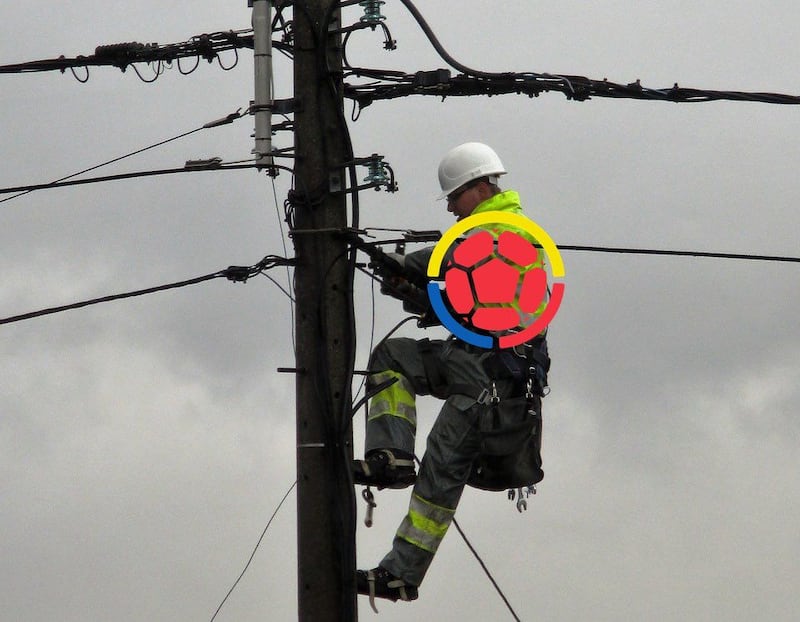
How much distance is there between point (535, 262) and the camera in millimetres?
11148

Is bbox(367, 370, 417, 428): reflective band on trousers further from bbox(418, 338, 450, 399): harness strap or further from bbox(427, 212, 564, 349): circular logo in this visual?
bbox(427, 212, 564, 349): circular logo

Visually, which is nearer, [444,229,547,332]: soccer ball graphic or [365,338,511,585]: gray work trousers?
[444,229,547,332]: soccer ball graphic

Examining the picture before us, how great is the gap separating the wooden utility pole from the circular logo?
66cm

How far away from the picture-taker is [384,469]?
11.1 meters

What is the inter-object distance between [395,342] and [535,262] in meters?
1.11

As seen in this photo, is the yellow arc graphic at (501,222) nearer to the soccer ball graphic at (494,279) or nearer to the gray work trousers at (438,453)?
the soccer ball graphic at (494,279)

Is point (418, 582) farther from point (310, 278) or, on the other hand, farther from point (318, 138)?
point (318, 138)

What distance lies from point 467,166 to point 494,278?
104 cm

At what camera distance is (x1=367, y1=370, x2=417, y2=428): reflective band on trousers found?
11320mm

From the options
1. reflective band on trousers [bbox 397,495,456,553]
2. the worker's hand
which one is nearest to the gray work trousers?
reflective band on trousers [bbox 397,495,456,553]

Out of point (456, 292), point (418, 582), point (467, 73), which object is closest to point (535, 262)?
point (456, 292)

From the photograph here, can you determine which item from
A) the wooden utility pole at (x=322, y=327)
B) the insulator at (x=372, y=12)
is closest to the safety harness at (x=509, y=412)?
the wooden utility pole at (x=322, y=327)

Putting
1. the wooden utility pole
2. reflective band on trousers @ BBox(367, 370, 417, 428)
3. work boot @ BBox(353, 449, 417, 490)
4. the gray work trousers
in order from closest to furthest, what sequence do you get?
the wooden utility pole → work boot @ BBox(353, 449, 417, 490) → the gray work trousers → reflective band on trousers @ BBox(367, 370, 417, 428)

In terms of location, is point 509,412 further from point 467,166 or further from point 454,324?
point 467,166
